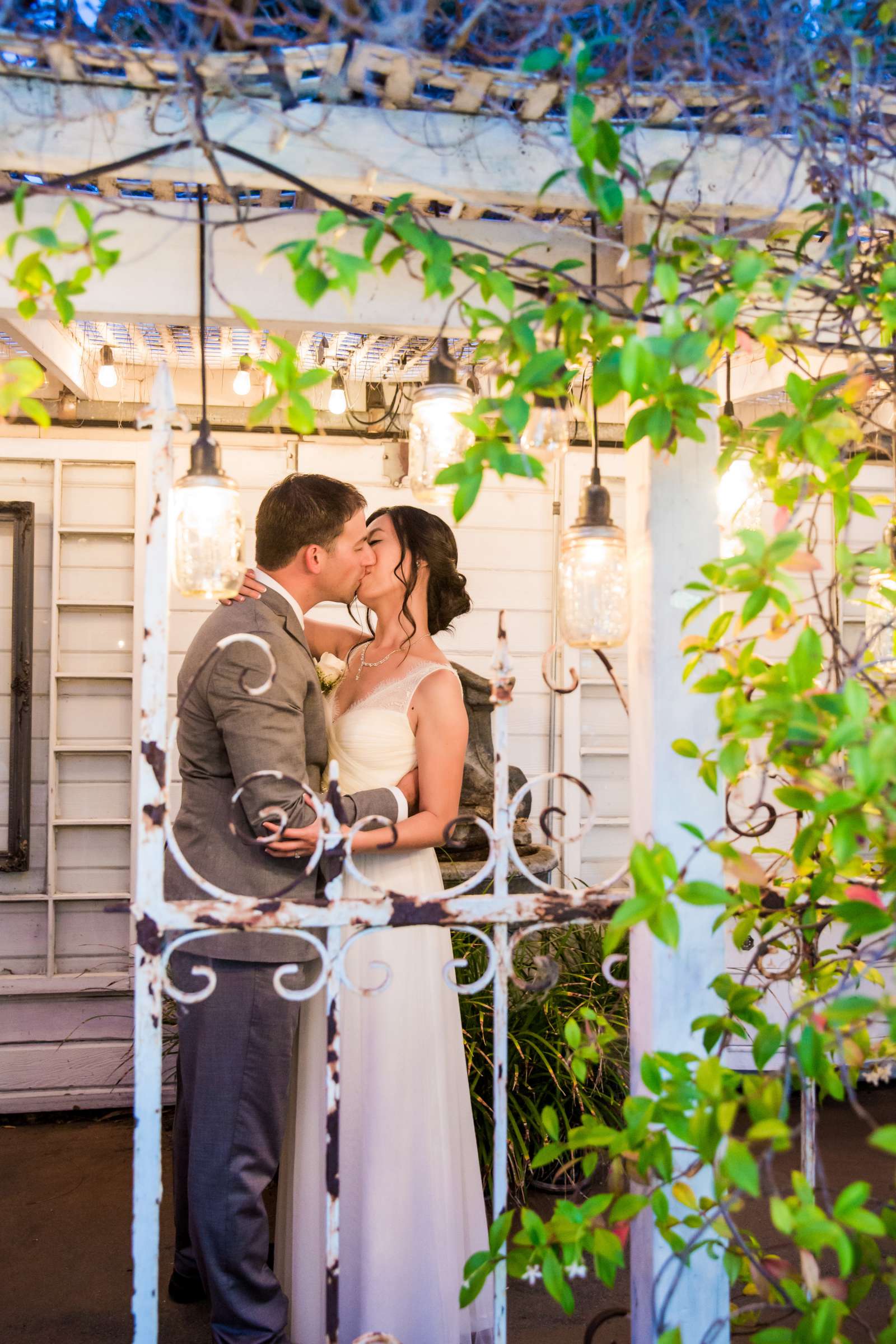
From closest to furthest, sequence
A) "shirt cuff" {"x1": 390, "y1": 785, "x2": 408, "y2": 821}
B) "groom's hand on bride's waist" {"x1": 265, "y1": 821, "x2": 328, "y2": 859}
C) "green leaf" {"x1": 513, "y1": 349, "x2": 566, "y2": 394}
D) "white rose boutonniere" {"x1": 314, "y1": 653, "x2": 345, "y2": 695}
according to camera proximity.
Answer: "green leaf" {"x1": 513, "y1": 349, "x2": 566, "y2": 394}, "groom's hand on bride's waist" {"x1": 265, "y1": 821, "x2": 328, "y2": 859}, "shirt cuff" {"x1": 390, "y1": 785, "x2": 408, "y2": 821}, "white rose boutonniere" {"x1": 314, "y1": 653, "x2": 345, "y2": 695}

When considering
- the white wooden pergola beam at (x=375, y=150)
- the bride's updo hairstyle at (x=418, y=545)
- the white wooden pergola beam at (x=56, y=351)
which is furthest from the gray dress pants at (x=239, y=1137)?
the white wooden pergola beam at (x=56, y=351)

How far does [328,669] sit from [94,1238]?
1.87m

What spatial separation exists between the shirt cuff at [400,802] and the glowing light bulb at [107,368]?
8.45 feet

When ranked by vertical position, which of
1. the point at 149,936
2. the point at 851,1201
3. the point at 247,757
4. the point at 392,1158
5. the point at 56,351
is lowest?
the point at 392,1158

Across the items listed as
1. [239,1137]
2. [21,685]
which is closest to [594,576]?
[239,1137]

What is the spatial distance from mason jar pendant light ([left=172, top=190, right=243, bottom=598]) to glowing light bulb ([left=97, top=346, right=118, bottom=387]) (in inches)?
101

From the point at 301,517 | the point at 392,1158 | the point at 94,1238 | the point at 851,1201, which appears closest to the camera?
the point at 851,1201

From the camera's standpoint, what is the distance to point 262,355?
4.12m

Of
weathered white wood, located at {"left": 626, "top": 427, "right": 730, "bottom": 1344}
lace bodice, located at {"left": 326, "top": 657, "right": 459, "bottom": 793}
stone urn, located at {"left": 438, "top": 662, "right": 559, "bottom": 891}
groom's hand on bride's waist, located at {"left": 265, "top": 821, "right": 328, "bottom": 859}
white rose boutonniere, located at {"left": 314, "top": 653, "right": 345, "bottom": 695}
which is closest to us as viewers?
weathered white wood, located at {"left": 626, "top": 427, "right": 730, "bottom": 1344}

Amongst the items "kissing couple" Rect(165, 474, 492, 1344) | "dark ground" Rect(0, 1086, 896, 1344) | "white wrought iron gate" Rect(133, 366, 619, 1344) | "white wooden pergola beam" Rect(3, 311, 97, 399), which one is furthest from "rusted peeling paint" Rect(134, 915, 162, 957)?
"white wooden pergola beam" Rect(3, 311, 97, 399)

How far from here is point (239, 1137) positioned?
7.23ft

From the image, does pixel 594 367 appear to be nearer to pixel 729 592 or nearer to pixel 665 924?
pixel 729 592

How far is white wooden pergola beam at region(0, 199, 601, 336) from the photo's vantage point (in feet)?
6.25

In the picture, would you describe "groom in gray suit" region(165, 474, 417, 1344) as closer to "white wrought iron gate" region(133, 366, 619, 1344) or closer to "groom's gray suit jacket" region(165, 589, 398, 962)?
"groom's gray suit jacket" region(165, 589, 398, 962)
